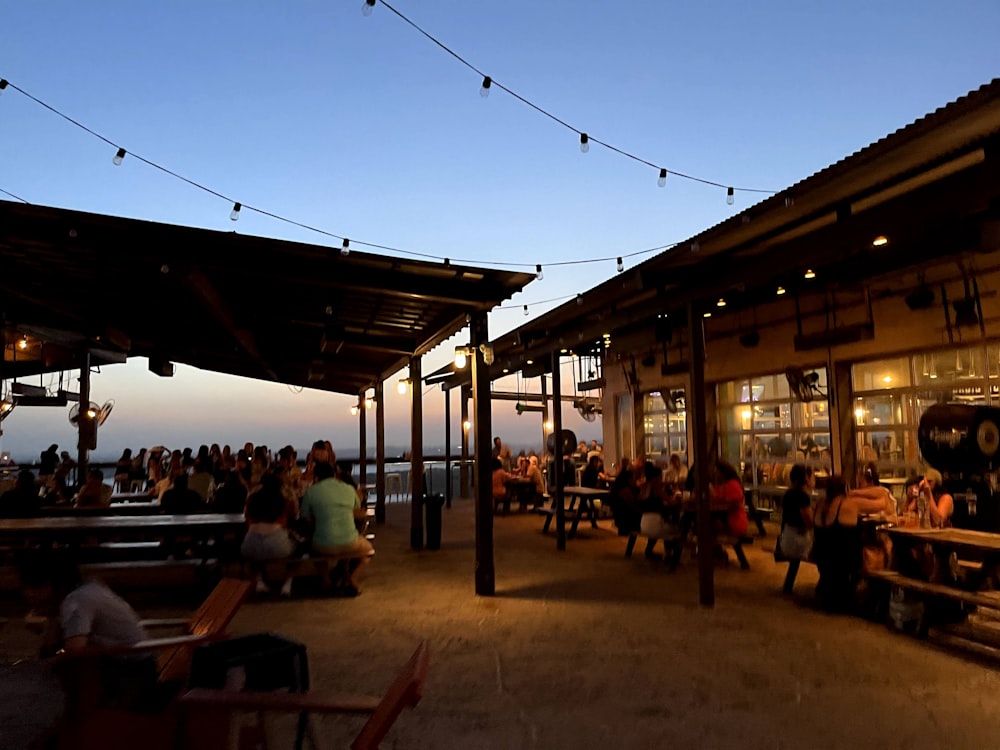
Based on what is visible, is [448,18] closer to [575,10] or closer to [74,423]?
[575,10]

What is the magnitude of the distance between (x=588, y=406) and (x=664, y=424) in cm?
684

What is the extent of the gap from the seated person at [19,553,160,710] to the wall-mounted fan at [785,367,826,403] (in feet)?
30.3

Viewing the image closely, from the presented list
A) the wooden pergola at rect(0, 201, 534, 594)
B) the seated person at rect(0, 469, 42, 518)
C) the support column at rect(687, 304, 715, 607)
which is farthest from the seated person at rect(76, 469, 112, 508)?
the support column at rect(687, 304, 715, 607)

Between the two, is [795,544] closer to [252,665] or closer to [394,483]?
[252,665]

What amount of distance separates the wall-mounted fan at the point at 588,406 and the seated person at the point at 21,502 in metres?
14.4

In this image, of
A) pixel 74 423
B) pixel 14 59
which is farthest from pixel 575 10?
pixel 74 423

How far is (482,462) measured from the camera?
7.16 m

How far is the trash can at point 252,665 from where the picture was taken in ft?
9.64

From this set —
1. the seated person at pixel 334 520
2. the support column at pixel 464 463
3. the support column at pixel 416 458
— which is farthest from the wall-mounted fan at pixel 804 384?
the support column at pixel 464 463

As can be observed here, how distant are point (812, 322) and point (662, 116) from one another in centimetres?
360

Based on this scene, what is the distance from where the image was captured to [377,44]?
6254 mm

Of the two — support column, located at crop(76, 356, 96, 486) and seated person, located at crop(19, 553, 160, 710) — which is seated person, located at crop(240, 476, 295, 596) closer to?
seated person, located at crop(19, 553, 160, 710)

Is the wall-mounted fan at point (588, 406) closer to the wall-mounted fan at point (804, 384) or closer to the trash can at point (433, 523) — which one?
the wall-mounted fan at point (804, 384)

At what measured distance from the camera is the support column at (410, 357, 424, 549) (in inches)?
395
